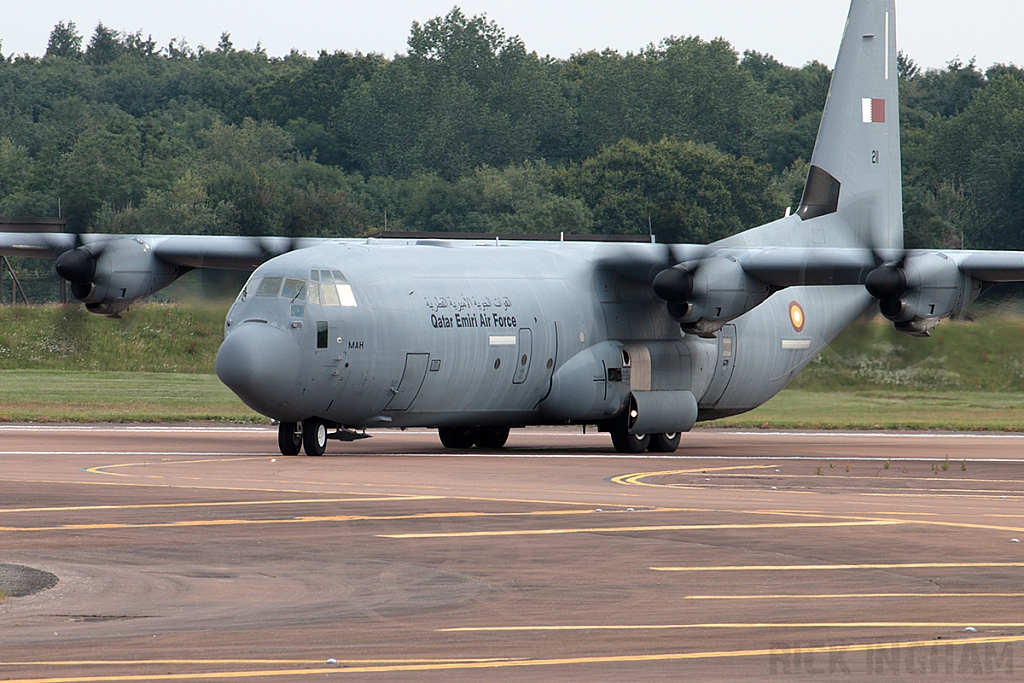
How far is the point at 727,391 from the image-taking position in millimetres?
32094

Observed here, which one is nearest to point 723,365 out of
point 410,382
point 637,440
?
point 637,440

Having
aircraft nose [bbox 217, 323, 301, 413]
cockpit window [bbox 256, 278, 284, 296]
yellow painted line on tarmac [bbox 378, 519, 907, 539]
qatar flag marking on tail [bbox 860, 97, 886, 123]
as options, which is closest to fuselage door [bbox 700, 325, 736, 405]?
qatar flag marking on tail [bbox 860, 97, 886, 123]

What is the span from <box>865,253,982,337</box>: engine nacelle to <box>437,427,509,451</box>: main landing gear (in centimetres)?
797

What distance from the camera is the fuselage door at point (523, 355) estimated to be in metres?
28.2

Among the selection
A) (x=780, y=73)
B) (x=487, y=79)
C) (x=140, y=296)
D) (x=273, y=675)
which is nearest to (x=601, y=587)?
(x=273, y=675)

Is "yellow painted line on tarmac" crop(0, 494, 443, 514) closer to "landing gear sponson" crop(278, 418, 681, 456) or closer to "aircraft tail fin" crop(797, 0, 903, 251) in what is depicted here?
"landing gear sponson" crop(278, 418, 681, 456)

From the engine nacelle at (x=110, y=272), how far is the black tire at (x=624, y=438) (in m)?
9.56

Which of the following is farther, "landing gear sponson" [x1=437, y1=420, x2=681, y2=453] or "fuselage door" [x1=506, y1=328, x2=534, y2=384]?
"landing gear sponson" [x1=437, y1=420, x2=681, y2=453]

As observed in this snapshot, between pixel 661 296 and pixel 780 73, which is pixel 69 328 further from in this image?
pixel 780 73

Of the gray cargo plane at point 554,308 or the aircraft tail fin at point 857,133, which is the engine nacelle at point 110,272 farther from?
the aircraft tail fin at point 857,133

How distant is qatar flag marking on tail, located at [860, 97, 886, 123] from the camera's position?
35.1 m

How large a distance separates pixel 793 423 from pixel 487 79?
9257cm

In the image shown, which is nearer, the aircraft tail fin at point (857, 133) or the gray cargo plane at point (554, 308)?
the gray cargo plane at point (554, 308)

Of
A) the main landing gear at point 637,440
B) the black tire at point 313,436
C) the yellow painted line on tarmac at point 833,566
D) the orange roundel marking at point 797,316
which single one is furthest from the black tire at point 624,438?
the yellow painted line on tarmac at point 833,566
